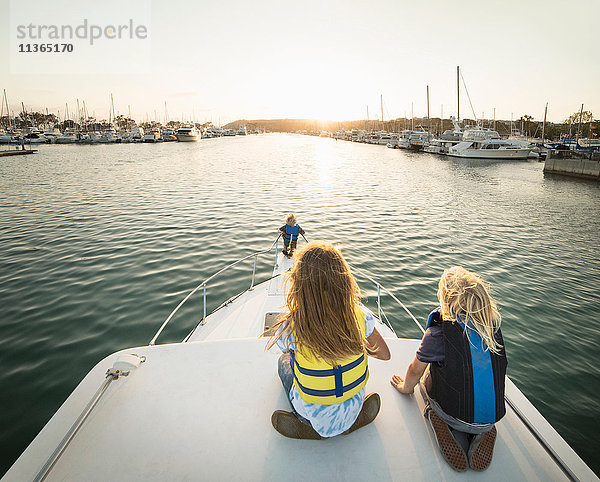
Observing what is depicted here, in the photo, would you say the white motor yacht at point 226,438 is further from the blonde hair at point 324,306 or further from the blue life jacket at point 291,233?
the blue life jacket at point 291,233

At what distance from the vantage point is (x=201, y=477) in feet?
7.29

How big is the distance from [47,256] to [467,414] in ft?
41.2

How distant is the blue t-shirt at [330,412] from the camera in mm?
2303

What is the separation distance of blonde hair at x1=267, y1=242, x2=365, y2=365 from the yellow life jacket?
0.22 ft

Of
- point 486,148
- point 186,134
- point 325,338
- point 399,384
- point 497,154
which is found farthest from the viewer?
point 186,134

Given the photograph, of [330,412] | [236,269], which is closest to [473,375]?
[330,412]

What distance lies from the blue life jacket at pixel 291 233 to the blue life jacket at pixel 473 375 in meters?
6.51

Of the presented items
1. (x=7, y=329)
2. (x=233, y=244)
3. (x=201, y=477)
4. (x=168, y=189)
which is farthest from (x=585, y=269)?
(x=168, y=189)

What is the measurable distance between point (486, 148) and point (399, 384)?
230 ft

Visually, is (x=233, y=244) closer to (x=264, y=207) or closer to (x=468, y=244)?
(x=264, y=207)

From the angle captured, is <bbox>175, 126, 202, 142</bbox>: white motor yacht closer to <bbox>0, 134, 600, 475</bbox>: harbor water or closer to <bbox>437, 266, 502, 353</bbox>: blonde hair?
<bbox>0, 134, 600, 475</bbox>: harbor water

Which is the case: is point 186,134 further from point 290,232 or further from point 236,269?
point 290,232

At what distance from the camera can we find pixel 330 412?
2.29m

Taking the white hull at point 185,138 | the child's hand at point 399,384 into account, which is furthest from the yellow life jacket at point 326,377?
the white hull at point 185,138
